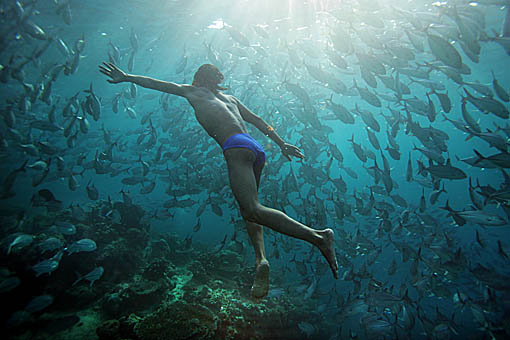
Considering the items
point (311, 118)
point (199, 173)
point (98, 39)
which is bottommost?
point (199, 173)

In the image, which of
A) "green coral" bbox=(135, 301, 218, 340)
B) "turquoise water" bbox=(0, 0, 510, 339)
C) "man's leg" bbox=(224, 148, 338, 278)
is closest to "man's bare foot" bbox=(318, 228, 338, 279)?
"man's leg" bbox=(224, 148, 338, 278)

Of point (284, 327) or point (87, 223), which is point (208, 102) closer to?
point (284, 327)

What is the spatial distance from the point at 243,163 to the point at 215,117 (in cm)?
88

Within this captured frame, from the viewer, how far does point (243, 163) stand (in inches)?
134

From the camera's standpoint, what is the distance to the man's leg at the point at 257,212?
308cm

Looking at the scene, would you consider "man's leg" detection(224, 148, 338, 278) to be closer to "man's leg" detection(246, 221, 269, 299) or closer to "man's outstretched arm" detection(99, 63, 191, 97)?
"man's leg" detection(246, 221, 269, 299)

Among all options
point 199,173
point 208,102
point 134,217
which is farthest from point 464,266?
point 134,217

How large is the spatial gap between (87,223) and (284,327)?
28.7 feet

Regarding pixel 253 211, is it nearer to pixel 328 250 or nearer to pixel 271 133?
pixel 328 250

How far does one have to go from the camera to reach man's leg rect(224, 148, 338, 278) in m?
3.08

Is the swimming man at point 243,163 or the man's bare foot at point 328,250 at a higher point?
the swimming man at point 243,163

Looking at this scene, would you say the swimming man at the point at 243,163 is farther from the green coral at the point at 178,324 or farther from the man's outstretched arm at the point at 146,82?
the green coral at the point at 178,324

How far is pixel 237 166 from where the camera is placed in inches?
132

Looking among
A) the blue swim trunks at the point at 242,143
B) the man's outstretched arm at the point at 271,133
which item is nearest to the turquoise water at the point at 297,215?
the man's outstretched arm at the point at 271,133
